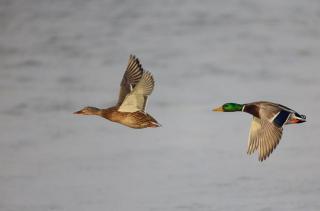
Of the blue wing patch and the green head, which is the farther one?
the green head

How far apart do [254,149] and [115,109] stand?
92 centimetres

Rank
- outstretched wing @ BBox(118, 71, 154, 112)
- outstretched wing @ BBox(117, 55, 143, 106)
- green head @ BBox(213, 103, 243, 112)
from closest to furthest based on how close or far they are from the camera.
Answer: outstretched wing @ BBox(118, 71, 154, 112), outstretched wing @ BBox(117, 55, 143, 106), green head @ BBox(213, 103, 243, 112)

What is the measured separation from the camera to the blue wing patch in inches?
199

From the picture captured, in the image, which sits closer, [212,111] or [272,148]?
[272,148]

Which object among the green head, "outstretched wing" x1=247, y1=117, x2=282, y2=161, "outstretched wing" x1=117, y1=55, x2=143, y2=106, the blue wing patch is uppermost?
"outstretched wing" x1=117, y1=55, x2=143, y2=106

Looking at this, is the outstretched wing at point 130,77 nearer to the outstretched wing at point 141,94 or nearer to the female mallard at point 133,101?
the female mallard at point 133,101

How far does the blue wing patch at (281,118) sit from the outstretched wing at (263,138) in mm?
28

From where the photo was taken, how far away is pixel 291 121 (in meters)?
5.05

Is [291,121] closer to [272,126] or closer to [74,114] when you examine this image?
[272,126]

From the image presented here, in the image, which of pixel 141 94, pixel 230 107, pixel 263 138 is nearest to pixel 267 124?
pixel 263 138

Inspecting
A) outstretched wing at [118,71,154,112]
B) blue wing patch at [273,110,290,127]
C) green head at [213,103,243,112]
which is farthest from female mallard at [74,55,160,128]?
blue wing patch at [273,110,290,127]

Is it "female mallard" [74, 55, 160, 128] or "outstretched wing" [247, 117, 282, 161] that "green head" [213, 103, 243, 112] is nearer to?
"outstretched wing" [247, 117, 282, 161]

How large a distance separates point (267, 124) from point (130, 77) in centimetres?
95

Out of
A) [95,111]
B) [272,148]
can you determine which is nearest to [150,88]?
[95,111]
